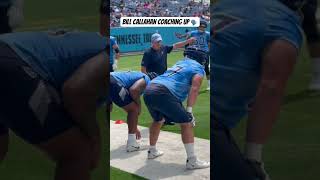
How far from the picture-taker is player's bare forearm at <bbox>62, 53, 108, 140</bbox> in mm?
1562

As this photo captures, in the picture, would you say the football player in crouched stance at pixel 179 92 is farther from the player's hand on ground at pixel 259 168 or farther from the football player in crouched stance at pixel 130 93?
the player's hand on ground at pixel 259 168

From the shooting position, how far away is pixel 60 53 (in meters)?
1.56

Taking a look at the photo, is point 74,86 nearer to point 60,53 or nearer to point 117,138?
point 60,53

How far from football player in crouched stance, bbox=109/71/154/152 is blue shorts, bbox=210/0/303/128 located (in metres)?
1.88

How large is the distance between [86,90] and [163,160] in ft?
5.48

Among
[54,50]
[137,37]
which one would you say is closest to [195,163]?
[54,50]

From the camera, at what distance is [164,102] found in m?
2.90

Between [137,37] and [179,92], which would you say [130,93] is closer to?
[179,92]

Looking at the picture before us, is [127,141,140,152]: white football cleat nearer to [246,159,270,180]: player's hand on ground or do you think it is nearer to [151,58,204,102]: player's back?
[151,58,204,102]: player's back

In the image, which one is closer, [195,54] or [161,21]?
[195,54]

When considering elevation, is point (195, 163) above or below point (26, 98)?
below

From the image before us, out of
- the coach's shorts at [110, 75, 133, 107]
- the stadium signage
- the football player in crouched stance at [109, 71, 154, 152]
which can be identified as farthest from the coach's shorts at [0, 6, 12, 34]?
the stadium signage

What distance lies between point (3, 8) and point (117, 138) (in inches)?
106

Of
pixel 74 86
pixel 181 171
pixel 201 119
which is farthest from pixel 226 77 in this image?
pixel 201 119
